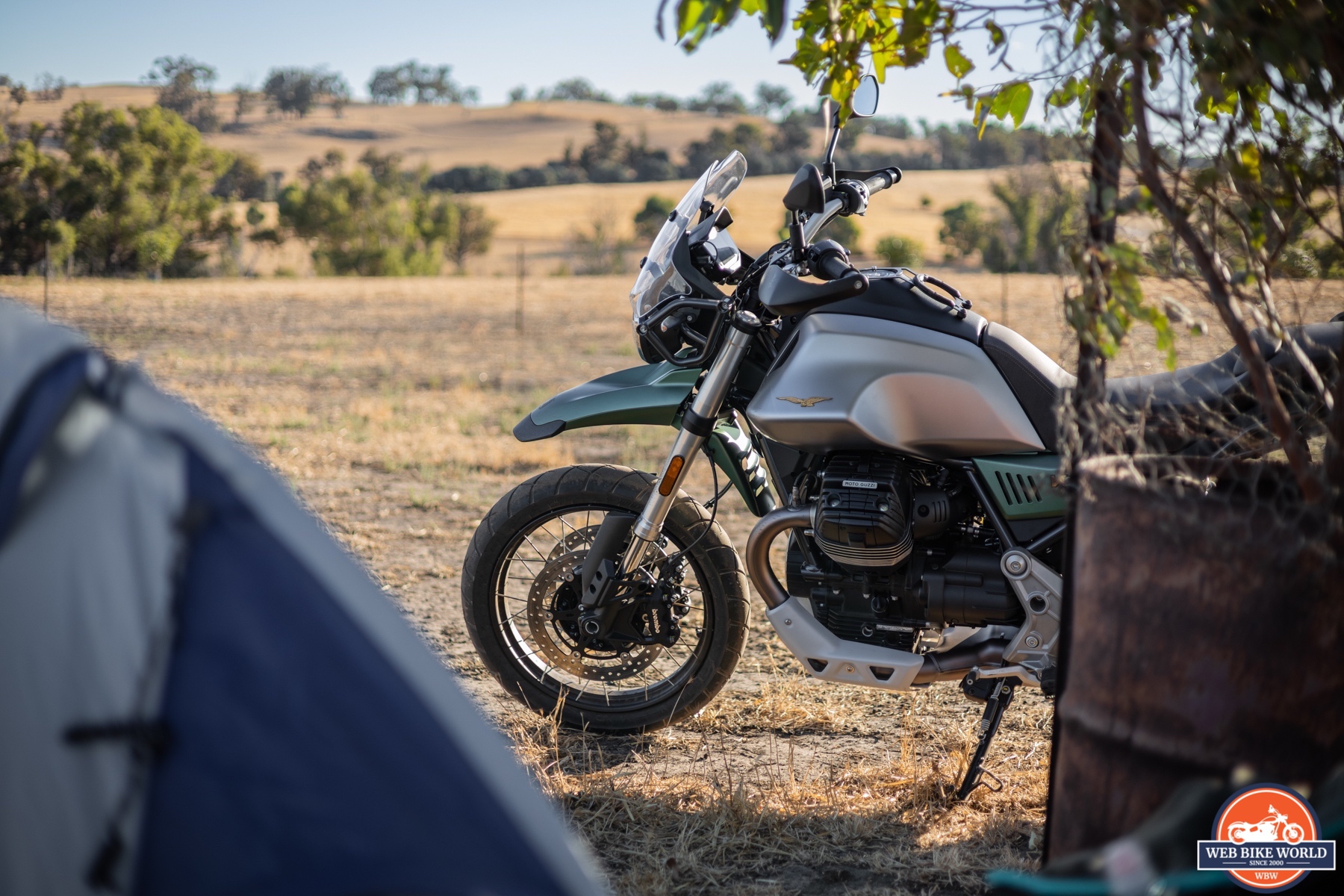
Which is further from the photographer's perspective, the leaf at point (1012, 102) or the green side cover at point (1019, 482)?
the green side cover at point (1019, 482)

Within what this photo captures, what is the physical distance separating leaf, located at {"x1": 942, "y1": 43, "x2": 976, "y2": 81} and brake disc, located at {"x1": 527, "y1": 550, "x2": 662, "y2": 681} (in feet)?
6.00

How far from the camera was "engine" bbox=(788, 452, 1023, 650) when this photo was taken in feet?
9.09

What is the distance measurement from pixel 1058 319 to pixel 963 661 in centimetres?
114

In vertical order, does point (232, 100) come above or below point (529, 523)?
above

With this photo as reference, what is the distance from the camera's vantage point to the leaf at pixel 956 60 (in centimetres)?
219

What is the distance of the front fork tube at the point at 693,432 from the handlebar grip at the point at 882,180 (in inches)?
24.3

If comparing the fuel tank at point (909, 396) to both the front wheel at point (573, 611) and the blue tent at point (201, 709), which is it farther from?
the blue tent at point (201, 709)

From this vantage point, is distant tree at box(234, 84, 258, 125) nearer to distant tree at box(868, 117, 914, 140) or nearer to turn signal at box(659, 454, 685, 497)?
distant tree at box(868, 117, 914, 140)

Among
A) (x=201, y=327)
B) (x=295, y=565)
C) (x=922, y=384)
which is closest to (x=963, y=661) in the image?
(x=922, y=384)

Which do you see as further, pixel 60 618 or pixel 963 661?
pixel 963 661

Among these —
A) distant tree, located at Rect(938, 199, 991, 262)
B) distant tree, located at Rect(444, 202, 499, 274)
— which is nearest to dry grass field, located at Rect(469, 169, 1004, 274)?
distant tree, located at Rect(444, 202, 499, 274)

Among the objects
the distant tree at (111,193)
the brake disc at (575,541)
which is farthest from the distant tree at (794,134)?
the brake disc at (575,541)

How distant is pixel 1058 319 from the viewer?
6.68 feet

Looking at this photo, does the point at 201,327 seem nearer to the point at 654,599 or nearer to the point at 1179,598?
the point at 654,599
